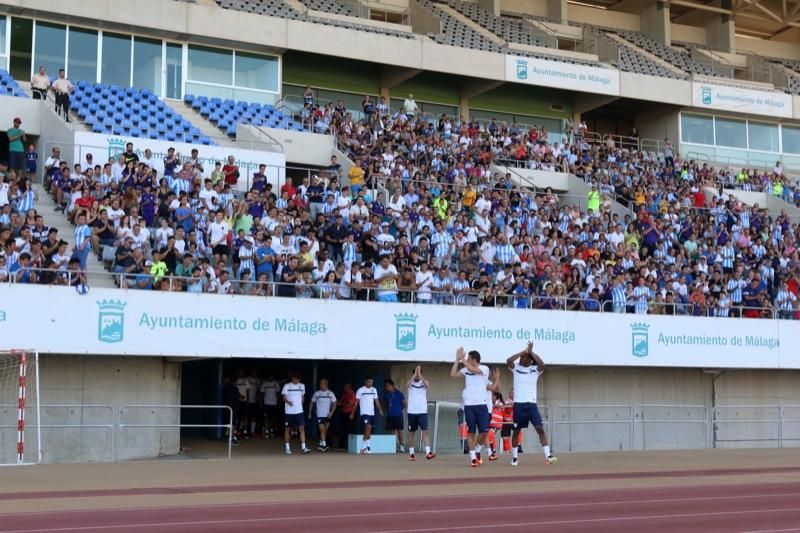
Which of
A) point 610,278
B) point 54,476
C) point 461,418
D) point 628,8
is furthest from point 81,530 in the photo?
point 628,8

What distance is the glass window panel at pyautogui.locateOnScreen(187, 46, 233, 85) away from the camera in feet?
126

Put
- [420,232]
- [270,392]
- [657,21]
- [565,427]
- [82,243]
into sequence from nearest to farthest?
[82,243] < [270,392] < [565,427] < [420,232] < [657,21]

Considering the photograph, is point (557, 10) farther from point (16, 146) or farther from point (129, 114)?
point (16, 146)

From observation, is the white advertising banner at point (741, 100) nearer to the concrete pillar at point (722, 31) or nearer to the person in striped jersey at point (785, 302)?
the concrete pillar at point (722, 31)

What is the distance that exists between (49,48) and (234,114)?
19.4 feet

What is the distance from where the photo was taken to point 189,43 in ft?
126

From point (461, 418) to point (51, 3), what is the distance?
740 inches

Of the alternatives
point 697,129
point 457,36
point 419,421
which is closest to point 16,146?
point 419,421

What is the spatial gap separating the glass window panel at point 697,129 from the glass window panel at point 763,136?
206cm

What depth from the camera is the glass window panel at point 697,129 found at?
4975 centimetres

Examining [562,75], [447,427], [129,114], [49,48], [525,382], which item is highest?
[562,75]

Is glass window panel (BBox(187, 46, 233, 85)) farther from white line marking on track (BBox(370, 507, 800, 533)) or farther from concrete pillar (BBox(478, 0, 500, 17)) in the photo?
white line marking on track (BBox(370, 507, 800, 533))

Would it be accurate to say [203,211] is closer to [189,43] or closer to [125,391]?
[125,391]

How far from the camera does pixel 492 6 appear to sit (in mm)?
49812
